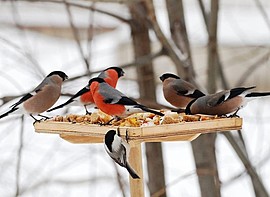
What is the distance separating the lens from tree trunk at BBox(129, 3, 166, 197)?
95.4 inches

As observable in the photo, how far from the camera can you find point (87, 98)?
5.22ft

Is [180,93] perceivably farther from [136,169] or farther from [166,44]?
[166,44]

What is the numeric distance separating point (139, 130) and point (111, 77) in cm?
35

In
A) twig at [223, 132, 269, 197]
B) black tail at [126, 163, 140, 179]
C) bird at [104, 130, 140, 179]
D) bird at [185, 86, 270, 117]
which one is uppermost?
twig at [223, 132, 269, 197]

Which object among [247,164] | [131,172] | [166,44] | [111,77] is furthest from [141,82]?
[131,172]

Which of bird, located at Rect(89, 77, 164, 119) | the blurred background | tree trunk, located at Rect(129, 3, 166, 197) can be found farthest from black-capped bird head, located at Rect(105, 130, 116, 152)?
tree trunk, located at Rect(129, 3, 166, 197)

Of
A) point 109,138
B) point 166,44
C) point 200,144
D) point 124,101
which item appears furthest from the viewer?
point 200,144

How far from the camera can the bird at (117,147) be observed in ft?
4.30

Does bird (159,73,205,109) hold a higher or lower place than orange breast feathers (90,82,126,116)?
higher

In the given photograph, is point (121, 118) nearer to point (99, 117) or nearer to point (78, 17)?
point (99, 117)

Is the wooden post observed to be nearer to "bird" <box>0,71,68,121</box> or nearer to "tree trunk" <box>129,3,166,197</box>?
"bird" <box>0,71,68,121</box>

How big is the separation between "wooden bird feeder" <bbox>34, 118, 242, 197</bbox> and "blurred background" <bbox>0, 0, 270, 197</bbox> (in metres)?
0.52

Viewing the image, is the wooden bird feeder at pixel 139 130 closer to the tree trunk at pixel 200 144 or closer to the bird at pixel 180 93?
the bird at pixel 180 93

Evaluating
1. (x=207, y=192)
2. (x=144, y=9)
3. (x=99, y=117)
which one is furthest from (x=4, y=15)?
(x=99, y=117)
